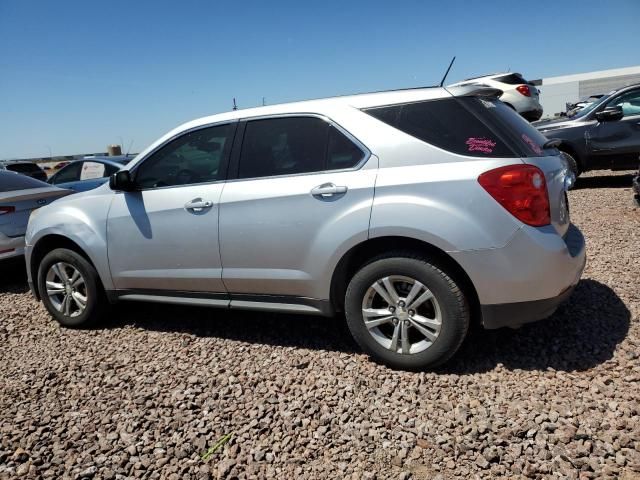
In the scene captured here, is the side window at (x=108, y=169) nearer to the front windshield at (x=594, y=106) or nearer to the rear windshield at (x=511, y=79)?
the rear windshield at (x=511, y=79)

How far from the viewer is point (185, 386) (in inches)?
127

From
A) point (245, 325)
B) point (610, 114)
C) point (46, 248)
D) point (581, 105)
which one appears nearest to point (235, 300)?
point (245, 325)

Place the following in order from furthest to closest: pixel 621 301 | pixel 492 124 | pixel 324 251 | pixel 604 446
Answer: pixel 621 301 < pixel 324 251 < pixel 492 124 < pixel 604 446

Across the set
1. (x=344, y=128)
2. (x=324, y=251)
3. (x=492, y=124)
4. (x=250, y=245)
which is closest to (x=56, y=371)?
(x=250, y=245)

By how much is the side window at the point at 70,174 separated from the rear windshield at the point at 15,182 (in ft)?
10.5

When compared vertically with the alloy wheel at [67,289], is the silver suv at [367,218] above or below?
above

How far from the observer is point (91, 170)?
31.0 ft

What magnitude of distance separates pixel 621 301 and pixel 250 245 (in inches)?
116

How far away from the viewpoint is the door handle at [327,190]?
3.11 metres

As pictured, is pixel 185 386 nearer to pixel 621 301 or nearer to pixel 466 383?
pixel 466 383

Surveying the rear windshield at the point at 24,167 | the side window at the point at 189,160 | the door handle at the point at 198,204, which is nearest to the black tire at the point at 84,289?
the side window at the point at 189,160

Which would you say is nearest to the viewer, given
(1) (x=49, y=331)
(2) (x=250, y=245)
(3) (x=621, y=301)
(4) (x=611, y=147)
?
(2) (x=250, y=245)

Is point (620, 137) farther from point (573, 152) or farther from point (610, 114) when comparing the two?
point (573, 152)

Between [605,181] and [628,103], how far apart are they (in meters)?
1.79
